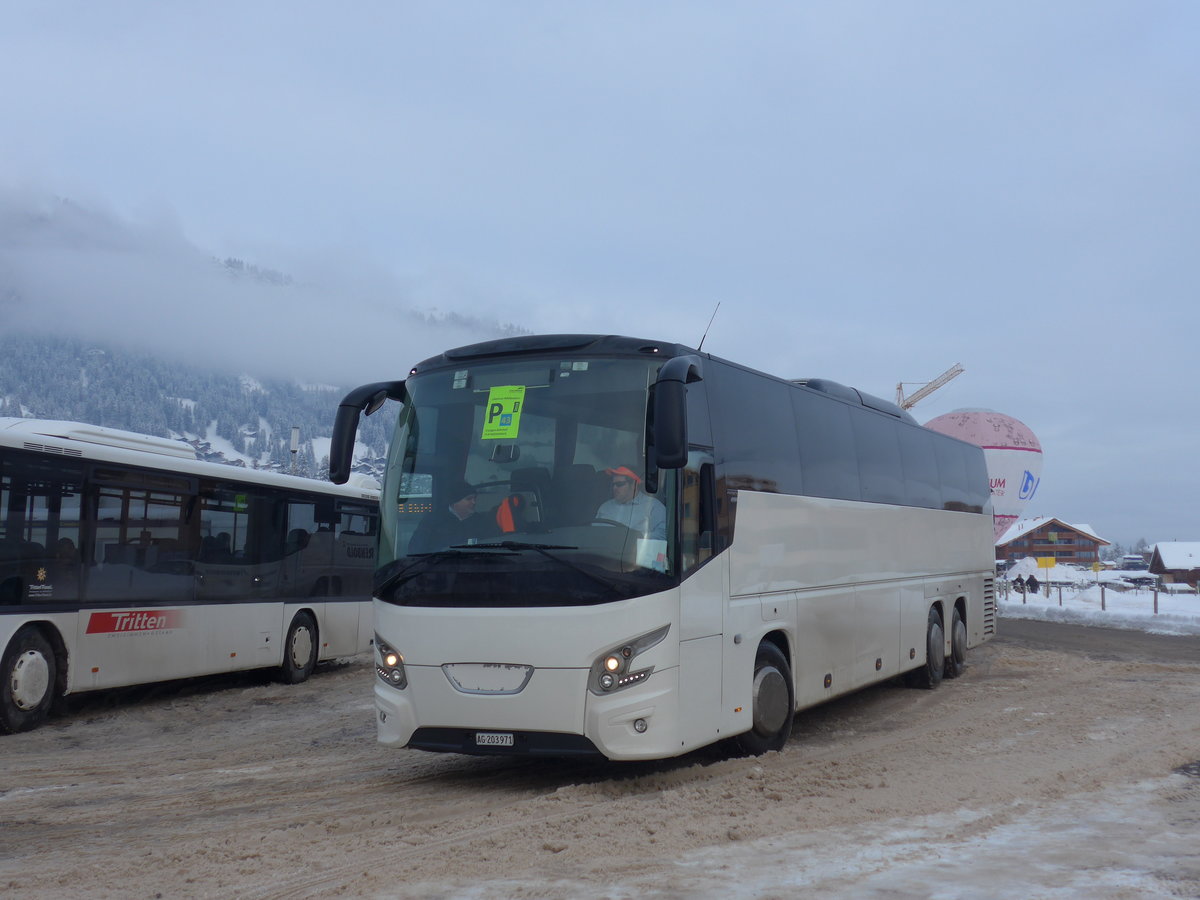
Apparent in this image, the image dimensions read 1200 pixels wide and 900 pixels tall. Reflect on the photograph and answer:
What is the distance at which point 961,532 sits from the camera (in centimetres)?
1584

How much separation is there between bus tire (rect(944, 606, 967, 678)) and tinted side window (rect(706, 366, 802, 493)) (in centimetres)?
641

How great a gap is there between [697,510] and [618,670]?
4.45 ft

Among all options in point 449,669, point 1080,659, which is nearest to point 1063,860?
point 449,669

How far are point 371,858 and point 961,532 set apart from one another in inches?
464

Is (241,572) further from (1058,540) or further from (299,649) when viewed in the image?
(1058,540)

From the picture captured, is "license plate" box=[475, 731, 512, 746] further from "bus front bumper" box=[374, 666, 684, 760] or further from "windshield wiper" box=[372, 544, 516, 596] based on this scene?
"windshield wiper" box=[372, 544, 516, 596]

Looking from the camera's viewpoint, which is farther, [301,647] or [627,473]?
[301,647]

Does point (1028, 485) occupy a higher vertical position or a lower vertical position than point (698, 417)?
higher

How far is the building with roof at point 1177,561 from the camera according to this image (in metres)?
109

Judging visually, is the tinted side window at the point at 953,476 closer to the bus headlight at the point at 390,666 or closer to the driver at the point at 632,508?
the driver at the point at 632,508

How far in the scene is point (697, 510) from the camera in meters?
8.11

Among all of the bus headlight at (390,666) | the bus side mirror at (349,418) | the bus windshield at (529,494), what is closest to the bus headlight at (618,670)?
the bus windshield at (529,494)

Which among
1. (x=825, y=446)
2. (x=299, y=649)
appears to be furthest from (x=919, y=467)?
(x=299, y=649)

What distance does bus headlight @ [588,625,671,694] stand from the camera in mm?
Answer: 7434
